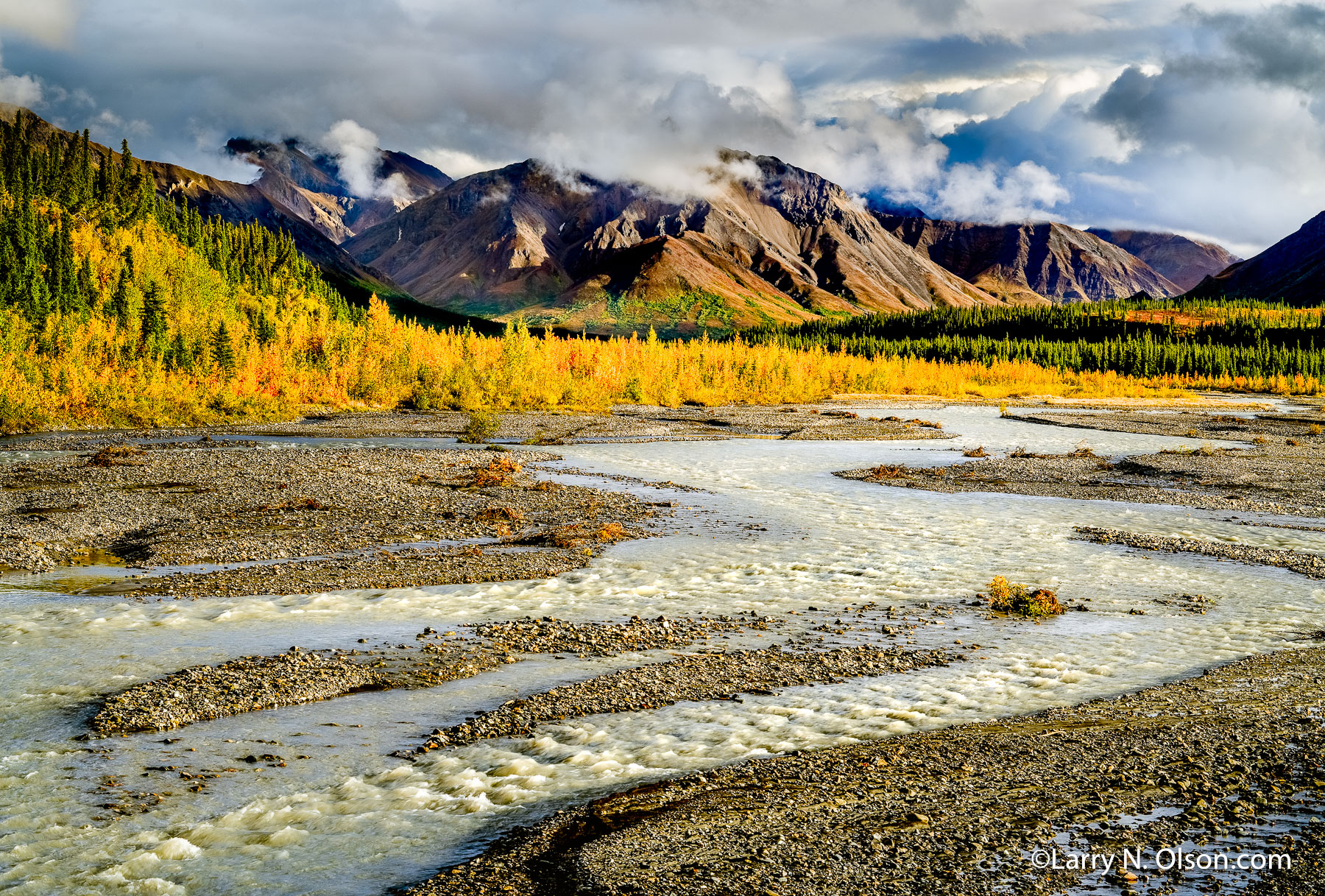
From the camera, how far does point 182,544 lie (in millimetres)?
17672

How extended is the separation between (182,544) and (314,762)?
36.9 feet

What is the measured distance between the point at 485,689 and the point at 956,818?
17.3 feet

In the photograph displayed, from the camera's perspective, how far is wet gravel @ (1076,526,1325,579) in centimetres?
1716

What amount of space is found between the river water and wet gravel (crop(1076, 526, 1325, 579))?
69 cm

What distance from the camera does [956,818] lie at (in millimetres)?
6871

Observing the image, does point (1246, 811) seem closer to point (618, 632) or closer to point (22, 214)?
point (618, 632)

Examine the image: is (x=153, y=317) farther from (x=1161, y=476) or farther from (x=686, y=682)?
(x=686, y=682)

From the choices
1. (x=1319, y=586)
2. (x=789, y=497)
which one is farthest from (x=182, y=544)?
(x=1319, y=586)

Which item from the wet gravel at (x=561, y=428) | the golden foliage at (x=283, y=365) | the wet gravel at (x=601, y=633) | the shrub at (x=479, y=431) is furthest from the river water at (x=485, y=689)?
the golden foliage at (x=283, y=365)

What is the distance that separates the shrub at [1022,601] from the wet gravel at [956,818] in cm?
466

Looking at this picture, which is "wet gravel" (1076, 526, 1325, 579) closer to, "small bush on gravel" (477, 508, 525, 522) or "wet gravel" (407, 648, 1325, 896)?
"wet gravel" (407, 648, 1325, 896)

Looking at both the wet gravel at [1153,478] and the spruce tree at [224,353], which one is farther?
the spruce tree at [224,353]

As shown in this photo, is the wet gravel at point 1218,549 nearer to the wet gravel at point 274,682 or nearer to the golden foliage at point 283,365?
the wet gravel at point 274,682

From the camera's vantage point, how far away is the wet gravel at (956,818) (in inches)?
238
